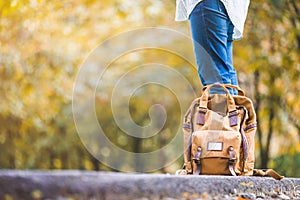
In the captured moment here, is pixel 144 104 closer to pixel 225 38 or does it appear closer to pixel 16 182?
pixel 225 38

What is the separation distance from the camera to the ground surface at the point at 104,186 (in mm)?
1405

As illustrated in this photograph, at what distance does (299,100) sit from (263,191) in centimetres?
528

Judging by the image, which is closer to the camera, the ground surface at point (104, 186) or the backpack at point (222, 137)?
the ground surface at point (104, 186)

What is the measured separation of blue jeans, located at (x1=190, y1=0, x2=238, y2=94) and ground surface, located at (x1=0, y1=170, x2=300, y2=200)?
2.41 ft

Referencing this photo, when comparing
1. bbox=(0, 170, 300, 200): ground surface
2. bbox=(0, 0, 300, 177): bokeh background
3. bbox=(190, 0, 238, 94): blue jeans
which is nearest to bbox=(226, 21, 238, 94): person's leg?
bbox=(190, 0, 238, 94): blue jeans

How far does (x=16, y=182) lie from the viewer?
1.41 m

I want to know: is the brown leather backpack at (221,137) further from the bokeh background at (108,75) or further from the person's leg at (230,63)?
the bokeh background at (108,75)

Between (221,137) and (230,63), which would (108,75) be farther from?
(221,137)

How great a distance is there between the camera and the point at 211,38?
8.27 feet

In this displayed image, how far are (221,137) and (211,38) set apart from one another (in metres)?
0.42

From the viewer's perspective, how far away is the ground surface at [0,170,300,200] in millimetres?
1405

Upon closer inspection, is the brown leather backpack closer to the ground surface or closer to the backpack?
the backpack

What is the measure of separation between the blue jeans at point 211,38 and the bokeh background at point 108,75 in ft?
8.16

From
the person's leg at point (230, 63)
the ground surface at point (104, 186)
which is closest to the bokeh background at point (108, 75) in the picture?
the person's leg at point (230, 63)
